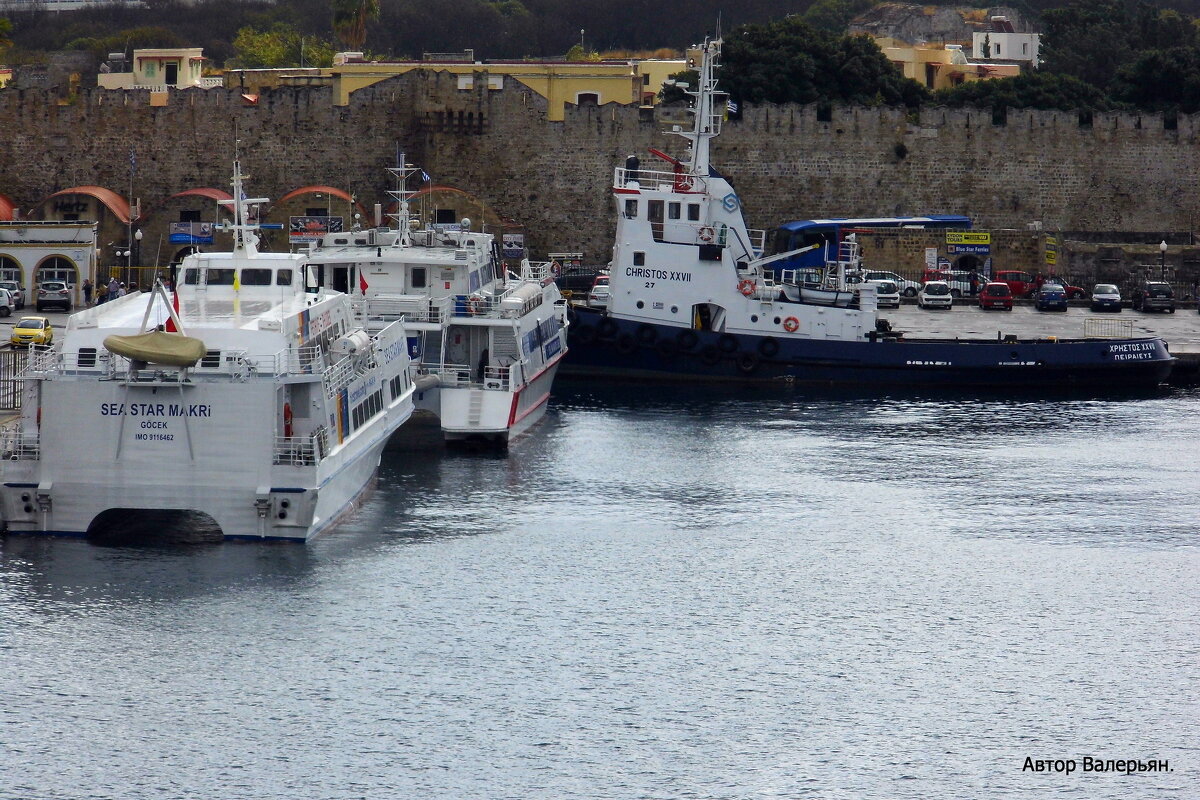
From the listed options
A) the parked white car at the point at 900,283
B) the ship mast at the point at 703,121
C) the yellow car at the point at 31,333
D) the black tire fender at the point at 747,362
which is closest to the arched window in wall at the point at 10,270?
the yellow car at the point at 31,333

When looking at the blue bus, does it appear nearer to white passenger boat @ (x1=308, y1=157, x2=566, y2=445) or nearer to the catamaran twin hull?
white passenger boat @ (x1=308, y1=157, x2=566, y2=445)

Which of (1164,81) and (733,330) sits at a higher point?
(1164,81)

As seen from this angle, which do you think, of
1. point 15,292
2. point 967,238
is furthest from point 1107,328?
point 15,292

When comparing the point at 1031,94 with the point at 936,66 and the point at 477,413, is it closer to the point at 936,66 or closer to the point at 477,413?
the point at 936,66

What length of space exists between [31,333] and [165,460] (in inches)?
637

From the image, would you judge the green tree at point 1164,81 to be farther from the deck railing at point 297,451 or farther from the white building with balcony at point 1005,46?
the deck railing at point 297,451

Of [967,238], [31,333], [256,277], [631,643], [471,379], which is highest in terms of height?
[967,238]

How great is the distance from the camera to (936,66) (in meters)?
89.2

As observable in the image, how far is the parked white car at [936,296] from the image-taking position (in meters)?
51.8

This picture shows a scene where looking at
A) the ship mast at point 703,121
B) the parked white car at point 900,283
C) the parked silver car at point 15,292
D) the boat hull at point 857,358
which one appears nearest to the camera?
the boat hull at point 857,358

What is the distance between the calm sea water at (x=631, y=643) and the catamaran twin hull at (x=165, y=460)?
56 cm

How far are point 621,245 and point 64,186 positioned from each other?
79.1 ft

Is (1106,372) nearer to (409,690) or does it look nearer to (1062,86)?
(409,690)

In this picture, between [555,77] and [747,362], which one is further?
[555,77]
